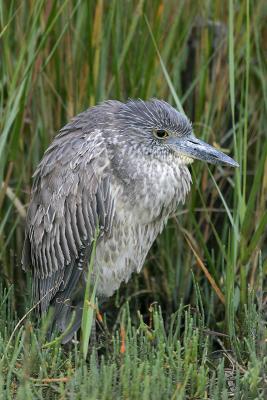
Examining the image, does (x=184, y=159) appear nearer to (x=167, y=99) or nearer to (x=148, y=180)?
(x=148, y=180)

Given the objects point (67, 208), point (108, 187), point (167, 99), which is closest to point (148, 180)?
point (108, 187)

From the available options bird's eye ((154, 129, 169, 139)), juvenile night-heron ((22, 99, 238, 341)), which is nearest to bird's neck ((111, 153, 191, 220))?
juvenile night-heron ((22, 99, 238, 341))

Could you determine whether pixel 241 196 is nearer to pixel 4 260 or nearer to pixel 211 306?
pixel 211 306

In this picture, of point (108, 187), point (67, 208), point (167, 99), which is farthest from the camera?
point (167, 99)

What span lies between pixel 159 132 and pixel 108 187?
403 mm

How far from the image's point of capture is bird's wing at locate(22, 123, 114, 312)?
4.09 metres

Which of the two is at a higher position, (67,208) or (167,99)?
(167,99)

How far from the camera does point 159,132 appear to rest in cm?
422

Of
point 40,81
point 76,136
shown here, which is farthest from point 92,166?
point 40,81

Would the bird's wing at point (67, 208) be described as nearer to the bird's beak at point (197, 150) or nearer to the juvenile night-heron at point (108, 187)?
the juvenile night-heron at point (108, 187)

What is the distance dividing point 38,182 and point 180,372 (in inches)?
54.4

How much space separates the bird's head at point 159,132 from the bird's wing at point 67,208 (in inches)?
7.1

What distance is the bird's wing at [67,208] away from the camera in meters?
4.09

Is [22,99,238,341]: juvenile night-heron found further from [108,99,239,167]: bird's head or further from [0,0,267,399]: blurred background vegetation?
[0,0,267,399]: blurred background vegetation
